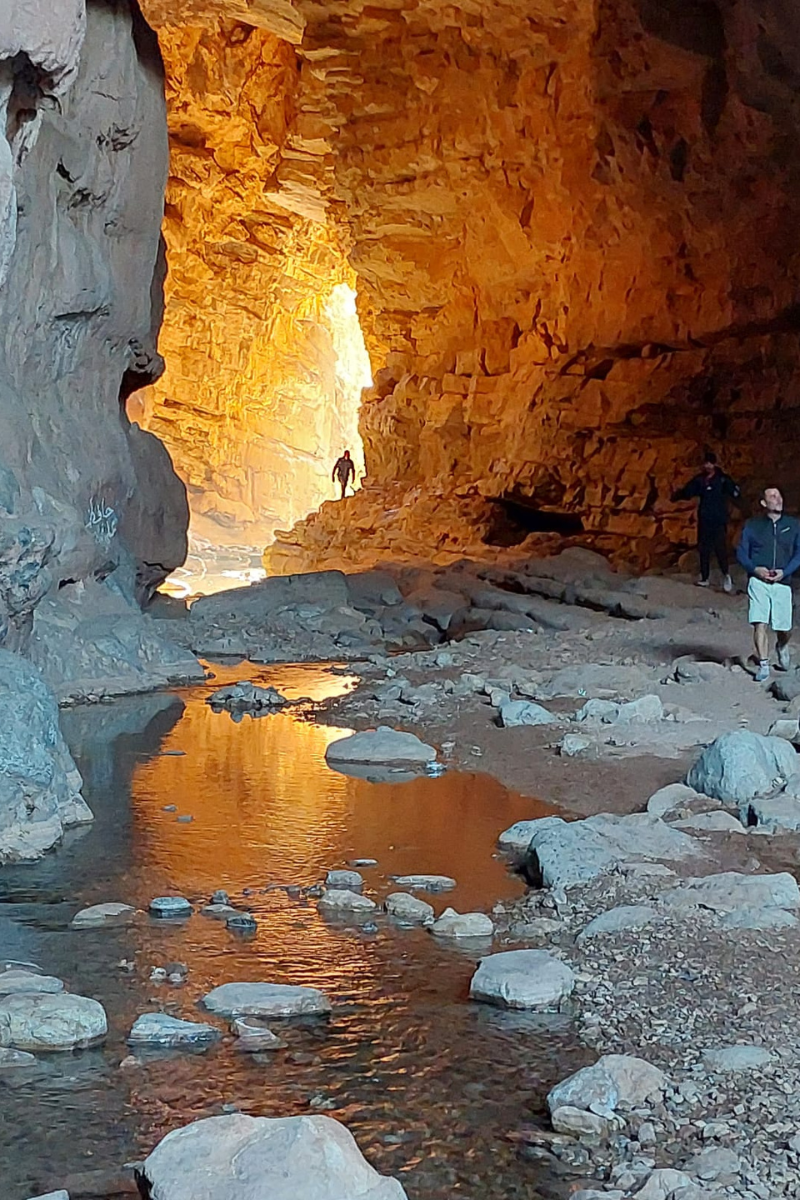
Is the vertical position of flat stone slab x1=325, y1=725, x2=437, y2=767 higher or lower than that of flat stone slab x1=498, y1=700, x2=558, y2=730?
lower

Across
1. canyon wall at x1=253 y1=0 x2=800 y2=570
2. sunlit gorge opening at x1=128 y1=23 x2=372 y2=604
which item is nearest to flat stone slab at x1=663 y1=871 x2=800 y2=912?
canyon wall at x1=253 y1=0 x2=800 y2=570

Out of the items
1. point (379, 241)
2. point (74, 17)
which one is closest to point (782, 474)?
point (379, 241)

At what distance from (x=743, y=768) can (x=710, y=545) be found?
27.4 feet

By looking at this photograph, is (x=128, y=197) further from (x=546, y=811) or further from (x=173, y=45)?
(x=173, y=45)

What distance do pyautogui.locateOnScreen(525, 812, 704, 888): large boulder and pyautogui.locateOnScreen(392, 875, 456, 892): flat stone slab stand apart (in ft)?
1.22

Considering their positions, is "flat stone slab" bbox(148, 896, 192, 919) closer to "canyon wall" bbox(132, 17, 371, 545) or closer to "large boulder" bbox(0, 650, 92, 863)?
"large boulder" bbox(0, 650, 92, 863)

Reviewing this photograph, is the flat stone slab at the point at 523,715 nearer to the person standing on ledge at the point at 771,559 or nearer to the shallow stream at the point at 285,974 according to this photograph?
the shallow stream at the point at 285,974

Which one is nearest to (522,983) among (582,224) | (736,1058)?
(736,1058)

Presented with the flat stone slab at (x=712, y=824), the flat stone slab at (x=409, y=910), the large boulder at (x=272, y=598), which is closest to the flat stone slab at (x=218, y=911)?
the flat stone slab at (x=409, y=910)

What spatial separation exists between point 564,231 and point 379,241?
12.3 feet

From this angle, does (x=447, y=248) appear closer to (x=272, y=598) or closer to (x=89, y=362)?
(x=272, y=598)

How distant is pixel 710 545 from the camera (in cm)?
1430

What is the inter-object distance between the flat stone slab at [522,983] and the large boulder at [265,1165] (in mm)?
1213

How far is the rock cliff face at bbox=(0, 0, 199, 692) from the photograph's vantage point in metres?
9.15
